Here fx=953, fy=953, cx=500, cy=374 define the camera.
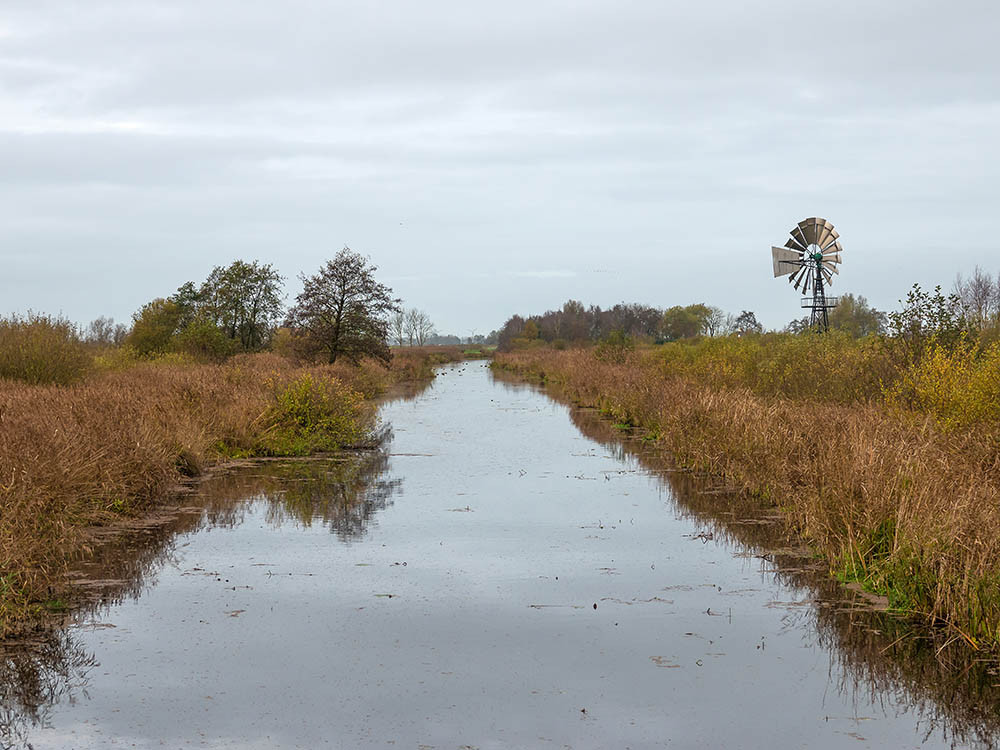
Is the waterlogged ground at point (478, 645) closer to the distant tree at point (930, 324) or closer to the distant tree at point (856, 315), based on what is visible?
the distant tree at point (930, 324)

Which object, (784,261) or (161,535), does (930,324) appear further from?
(784,261)

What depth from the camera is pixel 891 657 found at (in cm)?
821

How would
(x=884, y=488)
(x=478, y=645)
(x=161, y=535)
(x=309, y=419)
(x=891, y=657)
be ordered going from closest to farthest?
(x=891, y=657)
(x=478, y=645)
(x=884, y=488)
(x=161, y=535)
(x=309, y=419)

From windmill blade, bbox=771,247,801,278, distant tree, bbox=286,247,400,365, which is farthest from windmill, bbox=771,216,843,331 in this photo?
distant tree, bbox=286,247,400,365

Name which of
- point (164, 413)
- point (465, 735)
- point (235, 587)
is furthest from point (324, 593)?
point (164, 413)

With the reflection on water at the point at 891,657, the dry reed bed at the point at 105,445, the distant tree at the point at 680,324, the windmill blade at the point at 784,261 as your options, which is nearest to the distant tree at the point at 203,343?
the dry reed bed at the point at 105,445

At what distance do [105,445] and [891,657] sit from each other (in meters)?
11.1

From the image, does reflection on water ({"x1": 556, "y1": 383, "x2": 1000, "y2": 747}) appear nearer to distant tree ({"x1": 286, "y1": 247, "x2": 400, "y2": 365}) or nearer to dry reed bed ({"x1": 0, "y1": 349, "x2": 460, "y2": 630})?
dry reed bed ({"x1": 0, "y1": 349, "x2": 460, "y2": 630})

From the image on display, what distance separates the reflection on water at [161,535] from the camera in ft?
24.3

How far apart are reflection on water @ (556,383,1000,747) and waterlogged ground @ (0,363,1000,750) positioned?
0.03 meters

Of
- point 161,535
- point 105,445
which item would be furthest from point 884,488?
point 105,445

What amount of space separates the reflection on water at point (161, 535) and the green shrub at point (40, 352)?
794cm

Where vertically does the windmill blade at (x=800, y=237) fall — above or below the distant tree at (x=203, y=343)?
above

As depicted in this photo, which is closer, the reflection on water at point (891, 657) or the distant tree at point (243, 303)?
the reflection on water at point (891, 657)
